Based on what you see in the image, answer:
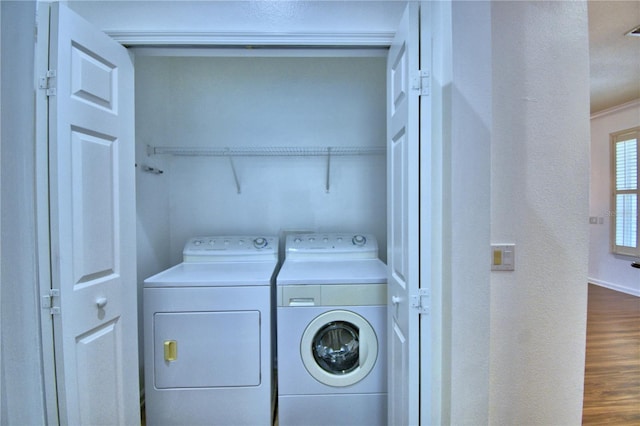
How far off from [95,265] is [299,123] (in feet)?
5.89

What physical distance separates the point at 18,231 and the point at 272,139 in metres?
1.89

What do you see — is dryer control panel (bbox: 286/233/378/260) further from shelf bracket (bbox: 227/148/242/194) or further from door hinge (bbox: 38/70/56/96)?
door hinge (bbox: 38/70/56/96)

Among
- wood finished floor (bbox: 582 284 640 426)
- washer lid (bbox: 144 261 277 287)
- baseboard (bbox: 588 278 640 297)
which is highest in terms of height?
washer lid (bbox: 144 261 277 287)

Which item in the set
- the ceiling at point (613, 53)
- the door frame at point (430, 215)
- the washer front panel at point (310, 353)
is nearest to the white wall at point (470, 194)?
the door frame at point (430, 215)

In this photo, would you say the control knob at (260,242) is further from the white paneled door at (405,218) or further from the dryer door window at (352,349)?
the white paneled door at (405,218)

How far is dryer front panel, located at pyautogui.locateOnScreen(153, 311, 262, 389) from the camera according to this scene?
4.97ft

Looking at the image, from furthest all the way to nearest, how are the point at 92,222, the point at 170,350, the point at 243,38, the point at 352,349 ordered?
the point at 352,349, the point at 170,350, the point at 243,38, the point at 92,222

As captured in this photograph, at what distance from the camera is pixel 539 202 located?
104cm

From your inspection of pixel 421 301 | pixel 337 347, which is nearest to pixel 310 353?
pixel 337 347

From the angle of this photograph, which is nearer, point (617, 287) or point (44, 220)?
point (44, 220)

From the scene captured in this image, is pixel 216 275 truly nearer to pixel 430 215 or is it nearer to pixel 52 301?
pixel 52 301

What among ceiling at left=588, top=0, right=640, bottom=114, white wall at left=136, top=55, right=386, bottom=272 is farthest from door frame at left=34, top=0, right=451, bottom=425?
ceiling at left=588, top=0, right=640, bottom=114

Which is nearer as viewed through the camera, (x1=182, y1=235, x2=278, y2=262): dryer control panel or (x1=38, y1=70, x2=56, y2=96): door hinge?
(x1=38, y1=70, x2=56, y2=96): door hinge

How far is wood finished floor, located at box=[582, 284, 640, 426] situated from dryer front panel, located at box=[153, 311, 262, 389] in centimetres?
207
